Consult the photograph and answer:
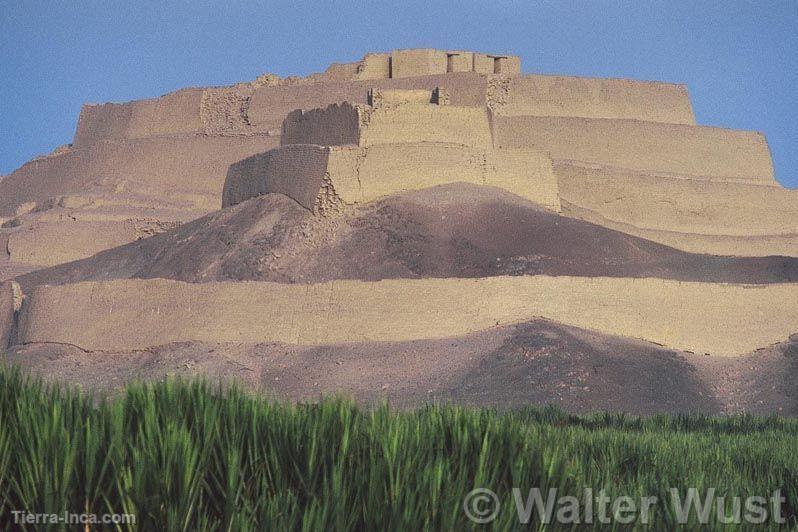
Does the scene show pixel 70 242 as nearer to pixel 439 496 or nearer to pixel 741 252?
pixel 741 252

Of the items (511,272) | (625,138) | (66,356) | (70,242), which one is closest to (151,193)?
(70,242)

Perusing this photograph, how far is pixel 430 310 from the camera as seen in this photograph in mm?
23938

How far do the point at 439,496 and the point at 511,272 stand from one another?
1908 centimetres

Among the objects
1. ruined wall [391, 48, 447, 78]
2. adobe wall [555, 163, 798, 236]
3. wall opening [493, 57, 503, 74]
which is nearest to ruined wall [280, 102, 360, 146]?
adobe wall [555, 163, 798, 236]

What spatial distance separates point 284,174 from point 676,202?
16691 mm

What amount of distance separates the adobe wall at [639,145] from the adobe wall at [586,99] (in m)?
1.01

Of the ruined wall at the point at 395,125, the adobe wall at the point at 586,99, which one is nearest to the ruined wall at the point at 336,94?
the adobe wall at the point at 586,99

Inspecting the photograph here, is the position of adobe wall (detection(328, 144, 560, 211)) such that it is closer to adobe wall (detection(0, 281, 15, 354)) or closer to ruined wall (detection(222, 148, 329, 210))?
ruined wall (detection(222, 148, 329, 210))

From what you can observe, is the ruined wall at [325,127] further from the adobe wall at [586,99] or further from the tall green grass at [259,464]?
the tall green grass at [259,464]

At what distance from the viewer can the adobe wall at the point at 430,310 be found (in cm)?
2403

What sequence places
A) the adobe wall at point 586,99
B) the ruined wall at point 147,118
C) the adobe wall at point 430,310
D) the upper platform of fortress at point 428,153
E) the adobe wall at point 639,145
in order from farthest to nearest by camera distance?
1. the ruined wall at point 147,118
2. the adobe wall at point 586,99
3. the adobe wall at point 639,145
4. the upper platform of fortress at point 428,153
5. the adobe wall at point 430,310

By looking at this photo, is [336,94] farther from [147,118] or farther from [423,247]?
[423,247]

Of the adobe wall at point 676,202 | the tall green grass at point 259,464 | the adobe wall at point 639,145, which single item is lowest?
the tall green grass at point 259,464

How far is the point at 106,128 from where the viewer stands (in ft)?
174
